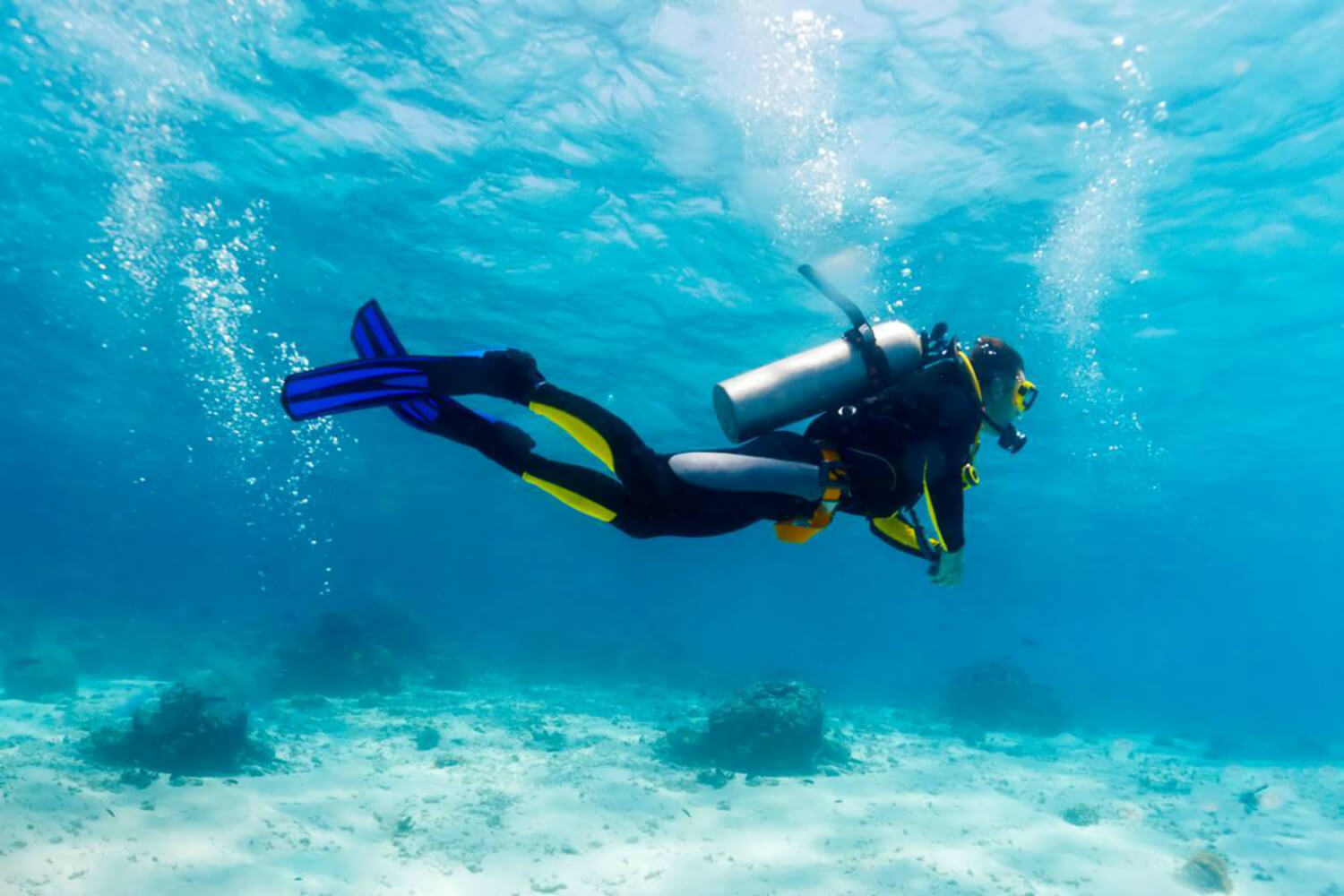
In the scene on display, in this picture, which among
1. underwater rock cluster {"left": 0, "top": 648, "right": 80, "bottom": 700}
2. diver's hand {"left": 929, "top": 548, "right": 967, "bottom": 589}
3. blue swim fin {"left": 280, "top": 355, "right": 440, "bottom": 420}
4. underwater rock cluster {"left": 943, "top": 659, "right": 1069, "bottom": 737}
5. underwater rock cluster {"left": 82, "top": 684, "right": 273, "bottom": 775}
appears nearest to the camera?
blue swim fin {"left": 280, "top": 355, "right": 440, "bottom": 420}

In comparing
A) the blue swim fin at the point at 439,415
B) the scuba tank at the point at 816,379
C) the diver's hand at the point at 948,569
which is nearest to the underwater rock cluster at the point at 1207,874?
the diver's hand at the point at 948,569

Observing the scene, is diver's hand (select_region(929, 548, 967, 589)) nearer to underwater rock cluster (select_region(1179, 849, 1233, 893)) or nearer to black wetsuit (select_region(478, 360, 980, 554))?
black wetsuit (select_region(478, 360, 980, 554))

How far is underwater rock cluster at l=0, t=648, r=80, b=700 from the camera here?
56.3ft

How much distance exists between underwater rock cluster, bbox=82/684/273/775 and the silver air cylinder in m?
11.2

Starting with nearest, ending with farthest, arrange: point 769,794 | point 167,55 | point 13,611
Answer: point 769,794
point 167,55
point 13,611

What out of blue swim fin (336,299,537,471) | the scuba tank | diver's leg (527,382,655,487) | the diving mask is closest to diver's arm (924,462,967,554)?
the scuba tank

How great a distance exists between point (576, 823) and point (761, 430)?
27.1 ft

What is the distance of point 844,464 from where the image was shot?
4.37 metres

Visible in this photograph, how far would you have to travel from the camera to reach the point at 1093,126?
12.3m

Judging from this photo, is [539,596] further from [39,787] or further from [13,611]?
[39,787]

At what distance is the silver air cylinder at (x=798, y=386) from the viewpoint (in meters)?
4.16

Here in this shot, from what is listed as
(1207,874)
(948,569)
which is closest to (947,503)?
(948,569)

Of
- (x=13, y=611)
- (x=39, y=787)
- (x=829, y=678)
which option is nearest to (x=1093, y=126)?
(x=39, y=787)

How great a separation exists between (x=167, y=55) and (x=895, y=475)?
1519cm
